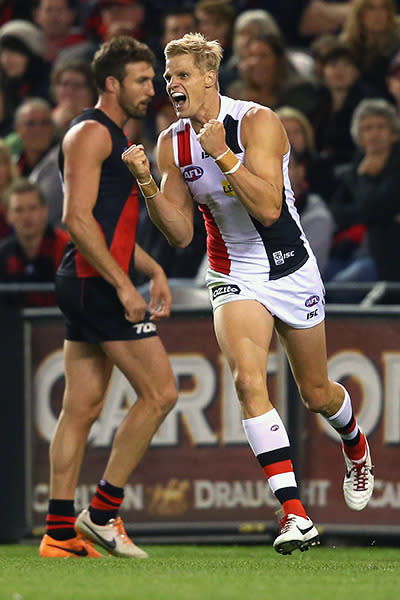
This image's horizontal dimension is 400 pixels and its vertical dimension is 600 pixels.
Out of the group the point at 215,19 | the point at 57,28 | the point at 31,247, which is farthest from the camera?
the point at 57,28

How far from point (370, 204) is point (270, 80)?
5.92 ft

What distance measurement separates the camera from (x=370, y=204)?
9664mm

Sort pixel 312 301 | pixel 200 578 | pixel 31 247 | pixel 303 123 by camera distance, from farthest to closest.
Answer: pixel 303 123, pixel 31 247, pixel 312 301, pixel 200 578

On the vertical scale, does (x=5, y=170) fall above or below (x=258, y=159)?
below

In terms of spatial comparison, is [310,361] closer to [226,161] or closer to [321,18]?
[226,161]

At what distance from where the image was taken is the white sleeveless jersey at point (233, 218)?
6.17m

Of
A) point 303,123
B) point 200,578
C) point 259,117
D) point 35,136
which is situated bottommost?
point 200,578

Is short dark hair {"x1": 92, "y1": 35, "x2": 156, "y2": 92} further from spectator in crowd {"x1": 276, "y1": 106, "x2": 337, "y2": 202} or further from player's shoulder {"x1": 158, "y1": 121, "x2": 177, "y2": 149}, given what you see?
spectator in crowd {"x1": 276, "y1": 106, "x2": 337, "y2": 202}

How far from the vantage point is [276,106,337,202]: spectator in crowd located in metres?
10.1

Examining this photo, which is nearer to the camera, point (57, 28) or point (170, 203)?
point (170, 203)

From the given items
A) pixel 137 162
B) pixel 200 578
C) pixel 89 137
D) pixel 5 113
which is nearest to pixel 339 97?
pixel 5 113

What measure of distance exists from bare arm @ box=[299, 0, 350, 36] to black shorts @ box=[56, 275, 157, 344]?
6553mm

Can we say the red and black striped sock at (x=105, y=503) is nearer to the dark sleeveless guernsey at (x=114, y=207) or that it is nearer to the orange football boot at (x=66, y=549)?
the orange football boot at (x=66, y=549)

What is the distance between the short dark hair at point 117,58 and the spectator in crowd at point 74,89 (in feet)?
13.9
